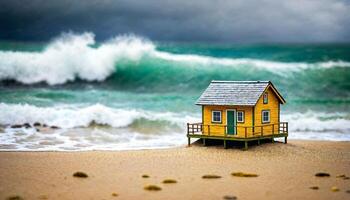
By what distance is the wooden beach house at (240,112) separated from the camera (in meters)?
26.2

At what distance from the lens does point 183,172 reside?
21.8 m

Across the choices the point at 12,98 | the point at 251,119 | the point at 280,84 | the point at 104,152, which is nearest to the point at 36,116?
the point at 12,98

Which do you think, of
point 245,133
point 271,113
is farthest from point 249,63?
point 245,133

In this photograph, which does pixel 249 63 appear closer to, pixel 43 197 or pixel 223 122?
pixel 223 122

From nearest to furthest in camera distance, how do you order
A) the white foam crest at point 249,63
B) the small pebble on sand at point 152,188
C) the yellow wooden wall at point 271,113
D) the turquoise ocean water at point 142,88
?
the small pebble on sand at point 152,188, the yellow wooden wall at point 271,113, the turquoise ocean water at point 142,88, the white foam crest at point 249,63

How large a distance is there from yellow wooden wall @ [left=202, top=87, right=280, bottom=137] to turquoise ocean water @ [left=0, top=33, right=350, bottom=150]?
2.43 m

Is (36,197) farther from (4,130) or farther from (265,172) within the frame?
(4,130)

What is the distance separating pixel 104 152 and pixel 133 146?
2481mm

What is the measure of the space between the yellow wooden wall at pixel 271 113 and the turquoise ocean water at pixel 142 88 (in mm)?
3887

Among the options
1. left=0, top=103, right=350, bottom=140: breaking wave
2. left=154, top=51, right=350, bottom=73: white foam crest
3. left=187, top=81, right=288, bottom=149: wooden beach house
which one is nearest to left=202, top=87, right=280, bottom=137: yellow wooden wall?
left=187, top=81, right=288, bottom=149: wooden beach house

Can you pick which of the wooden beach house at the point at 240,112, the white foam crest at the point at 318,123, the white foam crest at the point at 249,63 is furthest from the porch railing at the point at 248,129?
the white foam crest at the point at 249,63

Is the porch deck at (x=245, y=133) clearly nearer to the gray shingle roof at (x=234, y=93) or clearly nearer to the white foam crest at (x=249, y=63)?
the gray shingle roof at (x=234, y=93)

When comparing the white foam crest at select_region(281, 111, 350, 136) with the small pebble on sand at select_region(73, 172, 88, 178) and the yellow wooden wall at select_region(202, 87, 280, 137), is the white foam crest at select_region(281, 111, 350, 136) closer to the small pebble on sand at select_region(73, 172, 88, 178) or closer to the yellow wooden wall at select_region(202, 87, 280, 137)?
the yellow wooden wall at select_region(202, 87, 280, 137)

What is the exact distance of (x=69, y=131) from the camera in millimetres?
32344
